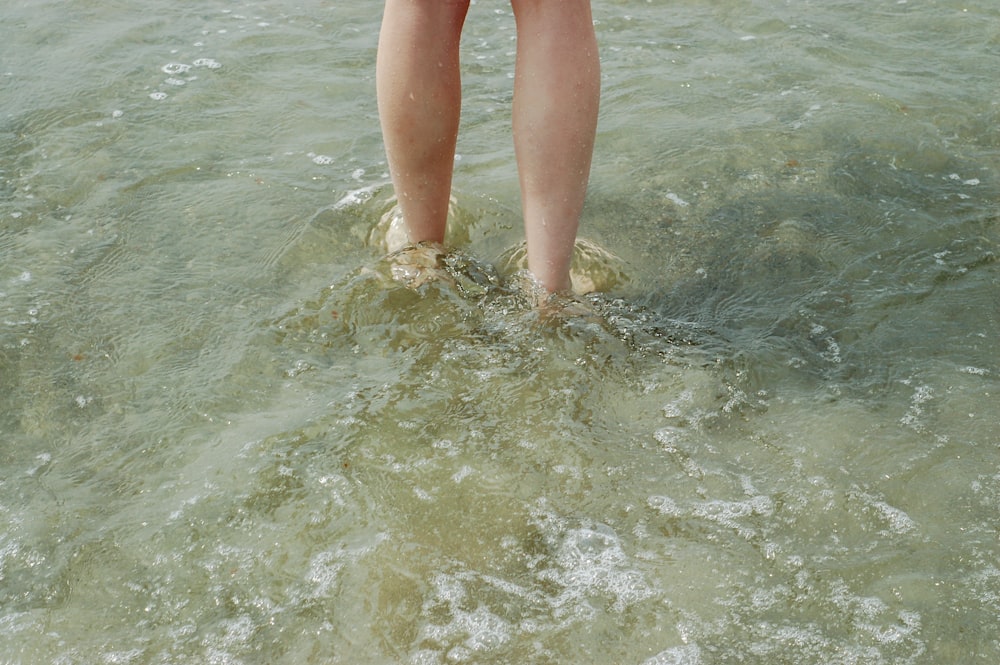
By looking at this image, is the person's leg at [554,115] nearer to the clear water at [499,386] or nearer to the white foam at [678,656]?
the clear water at [499,386]

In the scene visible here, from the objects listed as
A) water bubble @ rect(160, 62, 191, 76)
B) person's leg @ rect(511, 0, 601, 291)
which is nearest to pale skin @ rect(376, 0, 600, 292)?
person's leg @ rect(511, 0, 601, 291)

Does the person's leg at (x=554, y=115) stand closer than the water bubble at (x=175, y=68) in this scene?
Yes

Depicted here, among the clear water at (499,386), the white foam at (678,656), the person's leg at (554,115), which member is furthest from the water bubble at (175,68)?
the white foam at (678,656)

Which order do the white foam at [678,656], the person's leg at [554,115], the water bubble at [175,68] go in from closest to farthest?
the white foam at [678,656] → the person's leg at [554,115] → the water bubble at [175,68]

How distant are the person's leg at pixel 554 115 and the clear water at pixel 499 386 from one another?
0.68ft

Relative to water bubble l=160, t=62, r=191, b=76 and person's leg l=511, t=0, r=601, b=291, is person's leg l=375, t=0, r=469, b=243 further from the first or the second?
water bubble l=160, t=62, r=191, b=76

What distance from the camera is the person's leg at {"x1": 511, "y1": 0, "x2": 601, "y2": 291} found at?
1906mm

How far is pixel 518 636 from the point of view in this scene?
1470 millimetres

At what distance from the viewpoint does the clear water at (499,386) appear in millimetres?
1518

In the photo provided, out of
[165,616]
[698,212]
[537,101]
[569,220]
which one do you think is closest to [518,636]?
[165,616]

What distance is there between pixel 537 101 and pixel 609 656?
1.05 m

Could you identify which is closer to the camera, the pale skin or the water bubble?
the pale skin

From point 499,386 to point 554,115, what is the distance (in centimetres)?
54

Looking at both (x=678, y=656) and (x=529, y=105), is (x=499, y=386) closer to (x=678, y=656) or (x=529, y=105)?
(x=529, y=105)
